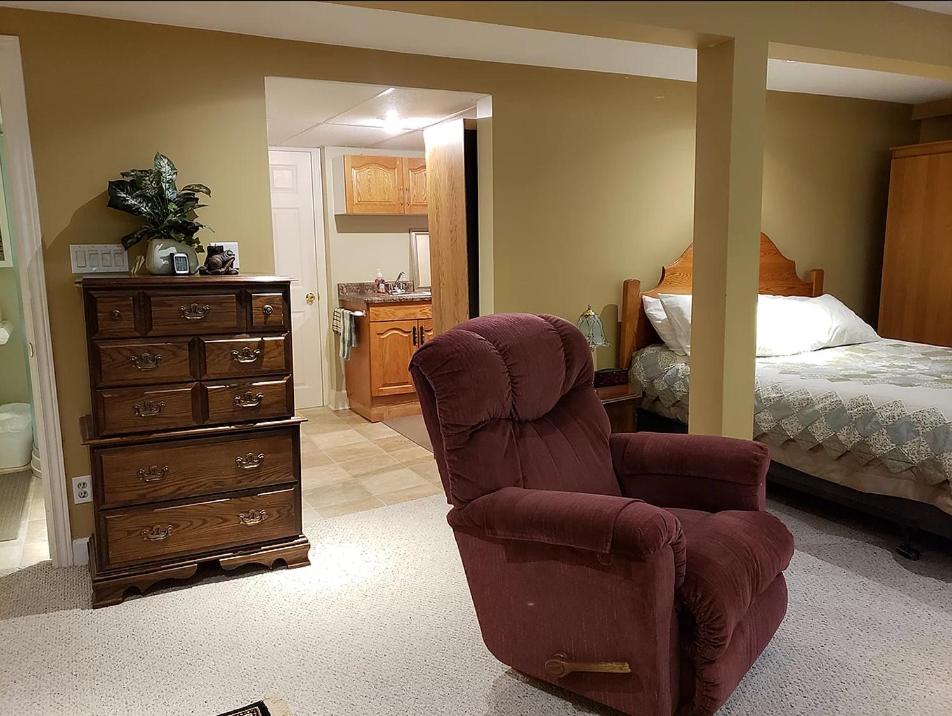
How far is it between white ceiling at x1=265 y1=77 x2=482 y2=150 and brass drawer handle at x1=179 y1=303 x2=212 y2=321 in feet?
3.76

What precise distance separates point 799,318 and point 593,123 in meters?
1.65

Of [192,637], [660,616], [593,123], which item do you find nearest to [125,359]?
[192,637]

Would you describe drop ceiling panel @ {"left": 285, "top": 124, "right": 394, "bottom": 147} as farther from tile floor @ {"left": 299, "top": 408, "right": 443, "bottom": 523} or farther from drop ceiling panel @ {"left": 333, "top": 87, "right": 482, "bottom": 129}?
tile floor @ {"left": 299, "top": 408, "right": 443, "bottom": 523}

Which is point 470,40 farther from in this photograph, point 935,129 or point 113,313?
point 935,129

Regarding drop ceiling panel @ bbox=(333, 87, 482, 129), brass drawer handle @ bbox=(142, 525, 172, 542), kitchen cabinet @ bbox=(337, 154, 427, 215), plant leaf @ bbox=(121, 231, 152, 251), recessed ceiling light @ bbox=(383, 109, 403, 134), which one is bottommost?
brass drawer handle @ bbox=(142, 525, 172, 542)

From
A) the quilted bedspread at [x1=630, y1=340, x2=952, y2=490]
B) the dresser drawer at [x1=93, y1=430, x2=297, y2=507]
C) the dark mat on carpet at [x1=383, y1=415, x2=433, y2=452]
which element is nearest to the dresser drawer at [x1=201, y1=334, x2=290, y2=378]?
the dresser drawer at [x1=93, y1=430, x2=297, y2=507]

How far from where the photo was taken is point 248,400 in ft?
9.36

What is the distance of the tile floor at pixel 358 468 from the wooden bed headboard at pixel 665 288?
4.50ft

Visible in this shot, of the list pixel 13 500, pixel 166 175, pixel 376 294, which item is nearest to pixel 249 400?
pixel 166 175

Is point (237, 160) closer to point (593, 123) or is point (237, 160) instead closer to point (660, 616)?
point (593, 123)

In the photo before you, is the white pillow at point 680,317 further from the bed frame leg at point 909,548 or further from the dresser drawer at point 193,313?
the dresser drawer at point 193,313

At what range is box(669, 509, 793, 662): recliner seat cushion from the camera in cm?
180

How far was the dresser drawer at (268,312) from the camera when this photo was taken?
9.25 ft

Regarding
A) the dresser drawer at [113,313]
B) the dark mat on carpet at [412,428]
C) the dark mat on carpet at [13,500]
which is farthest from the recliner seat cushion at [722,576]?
the dark mat on carpet at [13,500]
